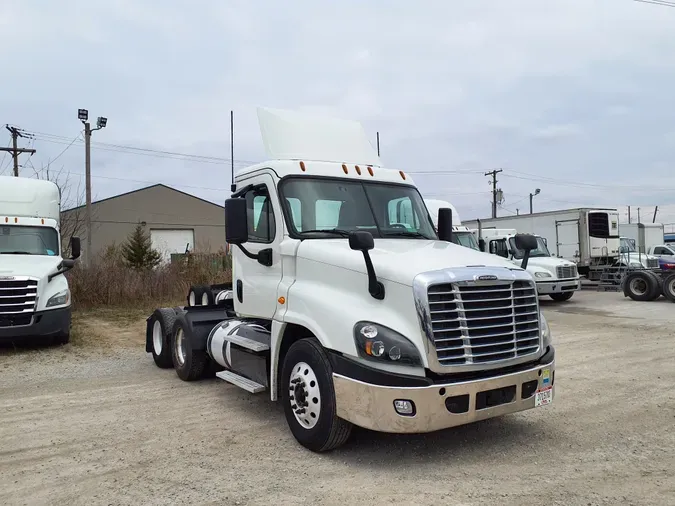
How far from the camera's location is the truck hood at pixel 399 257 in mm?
4402

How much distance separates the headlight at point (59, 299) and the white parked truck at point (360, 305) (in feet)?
16.9

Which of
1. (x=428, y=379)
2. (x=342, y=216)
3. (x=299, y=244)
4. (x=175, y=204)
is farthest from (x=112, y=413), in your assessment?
(x=175, y=204)

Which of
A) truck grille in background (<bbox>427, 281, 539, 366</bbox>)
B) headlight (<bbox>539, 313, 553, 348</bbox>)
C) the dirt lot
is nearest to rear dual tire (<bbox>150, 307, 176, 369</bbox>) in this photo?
the dirt lot

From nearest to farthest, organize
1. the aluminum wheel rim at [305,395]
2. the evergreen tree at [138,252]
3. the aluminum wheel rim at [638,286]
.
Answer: the aluminum wheel rim at [305,395] → the aluminum wheel rim at [638,286] → the evergreen tree at [138,252]

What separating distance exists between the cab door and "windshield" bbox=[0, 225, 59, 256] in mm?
6793

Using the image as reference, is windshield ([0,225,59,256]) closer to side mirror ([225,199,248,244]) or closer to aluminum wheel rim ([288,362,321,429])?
side mirror ([225,199,248,244])

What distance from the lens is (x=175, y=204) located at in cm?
5206

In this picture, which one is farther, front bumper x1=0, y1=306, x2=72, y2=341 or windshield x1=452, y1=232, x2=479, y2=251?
windshield x1=452, y1=232, x2=479, y2=251

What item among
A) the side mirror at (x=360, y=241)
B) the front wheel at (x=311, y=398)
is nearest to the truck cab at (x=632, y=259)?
the front wheel at (x=311, y=398)

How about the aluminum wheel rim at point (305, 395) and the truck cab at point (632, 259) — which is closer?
the aluminum wheel rim at point (305, 395)

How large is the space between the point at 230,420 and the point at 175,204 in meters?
48.8

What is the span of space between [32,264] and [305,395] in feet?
25.8

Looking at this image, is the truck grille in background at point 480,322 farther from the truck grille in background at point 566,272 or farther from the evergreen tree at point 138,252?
the evergreen tree at point 138,252

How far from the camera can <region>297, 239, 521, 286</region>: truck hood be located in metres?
4.40
